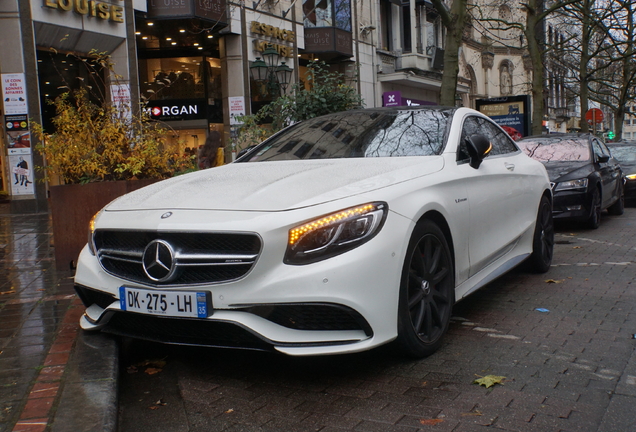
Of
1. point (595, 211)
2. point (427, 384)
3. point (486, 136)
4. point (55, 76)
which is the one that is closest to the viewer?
point (427, 384)

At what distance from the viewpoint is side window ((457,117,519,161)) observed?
481 centimetres

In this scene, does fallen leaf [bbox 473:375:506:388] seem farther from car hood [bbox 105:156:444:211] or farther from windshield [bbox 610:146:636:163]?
windshield [bbox 610:146:636:163]

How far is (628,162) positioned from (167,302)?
14.5 meters

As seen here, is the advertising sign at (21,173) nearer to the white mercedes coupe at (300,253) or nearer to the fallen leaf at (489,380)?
the white mercedes coupe at (300,253)

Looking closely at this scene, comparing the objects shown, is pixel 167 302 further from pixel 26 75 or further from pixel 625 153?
pixel 625 153

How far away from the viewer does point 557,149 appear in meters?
11.0

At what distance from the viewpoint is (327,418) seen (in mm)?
3072

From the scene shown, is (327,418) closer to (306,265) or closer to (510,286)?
(306,265)

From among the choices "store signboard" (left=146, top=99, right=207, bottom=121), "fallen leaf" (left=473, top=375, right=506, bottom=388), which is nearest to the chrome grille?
"fallen leaf" (left=473, top=375, right=506, bottom=388)

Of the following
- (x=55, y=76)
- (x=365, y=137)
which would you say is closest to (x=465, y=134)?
(x=365, y=137)

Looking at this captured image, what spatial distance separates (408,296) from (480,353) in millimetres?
703

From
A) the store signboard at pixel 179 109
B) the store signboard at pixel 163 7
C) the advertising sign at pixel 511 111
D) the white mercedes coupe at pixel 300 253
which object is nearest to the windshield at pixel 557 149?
the white mercedes coupe at pixel 300 253

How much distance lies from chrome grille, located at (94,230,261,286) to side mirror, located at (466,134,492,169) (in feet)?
6.76

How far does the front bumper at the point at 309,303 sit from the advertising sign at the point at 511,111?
72.8 feet
